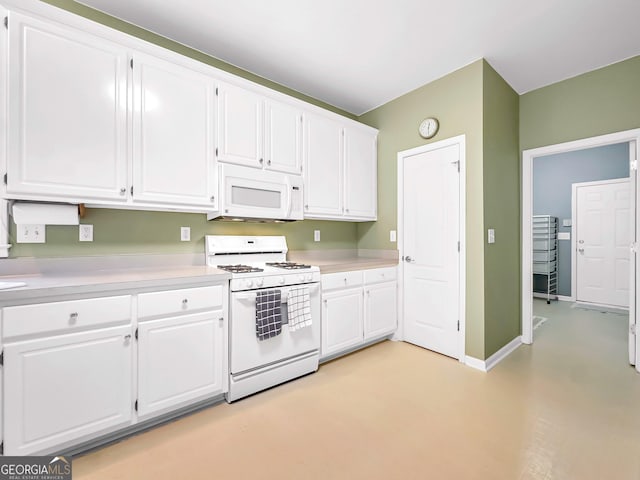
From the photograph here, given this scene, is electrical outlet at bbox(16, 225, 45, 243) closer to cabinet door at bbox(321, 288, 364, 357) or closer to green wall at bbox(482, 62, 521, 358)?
cabinet door at bbox(321, 288, 364, 357)

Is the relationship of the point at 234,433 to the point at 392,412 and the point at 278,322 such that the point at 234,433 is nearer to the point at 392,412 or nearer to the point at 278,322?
the point at 278,322

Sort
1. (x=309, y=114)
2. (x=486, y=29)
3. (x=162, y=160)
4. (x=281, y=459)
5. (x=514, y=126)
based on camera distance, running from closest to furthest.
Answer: (x=281, y=459)
(x=162, y=160)
(x=486, y=29)
(x=309, y=114)
(x=514, y=126)

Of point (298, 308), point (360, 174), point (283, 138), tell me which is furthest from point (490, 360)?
point (283, 138)

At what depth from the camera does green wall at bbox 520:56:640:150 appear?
8.82 feet

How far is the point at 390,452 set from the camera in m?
1.66

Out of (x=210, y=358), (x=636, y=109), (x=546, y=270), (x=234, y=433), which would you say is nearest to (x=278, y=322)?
(x=210, y=358)

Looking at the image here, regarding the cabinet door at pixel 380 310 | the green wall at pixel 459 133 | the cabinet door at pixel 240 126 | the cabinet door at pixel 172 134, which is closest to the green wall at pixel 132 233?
the cabinet door at pixel 172 134

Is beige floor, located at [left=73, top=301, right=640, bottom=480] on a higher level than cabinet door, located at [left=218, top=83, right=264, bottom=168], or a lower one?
lower

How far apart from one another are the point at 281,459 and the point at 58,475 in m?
1.10

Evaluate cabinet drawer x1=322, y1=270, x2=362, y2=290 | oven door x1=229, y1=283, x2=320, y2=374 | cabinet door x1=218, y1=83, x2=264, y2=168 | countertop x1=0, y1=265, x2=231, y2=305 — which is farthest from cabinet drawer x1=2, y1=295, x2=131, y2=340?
cabinet drawer x1=322, y1=270, x2=362, y2=290

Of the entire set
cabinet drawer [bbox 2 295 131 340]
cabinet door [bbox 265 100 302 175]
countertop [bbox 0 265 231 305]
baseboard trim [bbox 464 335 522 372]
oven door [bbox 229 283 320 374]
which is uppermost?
cabinet door [bbox 265 100 302 175]

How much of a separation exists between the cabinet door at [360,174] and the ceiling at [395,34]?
2.09 ft

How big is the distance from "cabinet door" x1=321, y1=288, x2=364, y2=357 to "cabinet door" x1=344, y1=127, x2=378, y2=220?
101cm

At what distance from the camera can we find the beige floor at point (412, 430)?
154 centimetres
